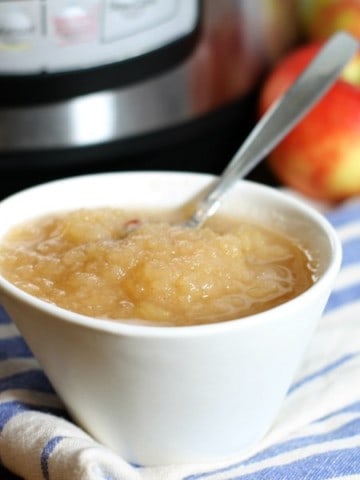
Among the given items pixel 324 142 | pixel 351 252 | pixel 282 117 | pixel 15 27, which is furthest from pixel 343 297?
pixel 15 27

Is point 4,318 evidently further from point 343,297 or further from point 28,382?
point 343,297

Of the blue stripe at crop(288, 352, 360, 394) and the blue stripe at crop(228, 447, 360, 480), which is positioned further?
the blue stripe at crop(288, 352, 360, 394)

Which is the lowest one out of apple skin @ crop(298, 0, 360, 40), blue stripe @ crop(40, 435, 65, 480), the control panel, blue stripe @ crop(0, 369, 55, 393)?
blue stripe @ crop(0, 369, 55, 393)

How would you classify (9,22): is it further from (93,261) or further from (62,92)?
(93,261)

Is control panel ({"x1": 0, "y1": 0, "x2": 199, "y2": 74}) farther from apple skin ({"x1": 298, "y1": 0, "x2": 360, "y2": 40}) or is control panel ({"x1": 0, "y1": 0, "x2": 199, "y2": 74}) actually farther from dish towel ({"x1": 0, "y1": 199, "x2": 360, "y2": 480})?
apple skin ({"x1": 298, "y1": 0, "x2": 360, "y2": 40})

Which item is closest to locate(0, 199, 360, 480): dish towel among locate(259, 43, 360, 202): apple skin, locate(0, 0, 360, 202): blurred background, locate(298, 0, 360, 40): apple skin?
locate(0, 0, 360, 202): blurred background
